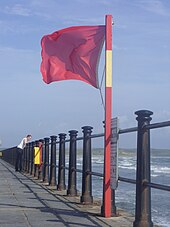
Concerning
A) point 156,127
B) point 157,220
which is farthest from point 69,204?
point 156,127

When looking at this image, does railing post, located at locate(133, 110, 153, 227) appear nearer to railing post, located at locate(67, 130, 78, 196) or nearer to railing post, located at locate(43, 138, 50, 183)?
railing post, located at locate(67, 130, 78, 196)

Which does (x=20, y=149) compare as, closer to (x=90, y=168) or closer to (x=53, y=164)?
(x=53, y=164)

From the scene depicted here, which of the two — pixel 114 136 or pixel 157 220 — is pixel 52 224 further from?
pixel 157 220

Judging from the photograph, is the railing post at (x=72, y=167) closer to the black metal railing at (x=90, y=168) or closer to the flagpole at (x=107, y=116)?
the black metal railing at (x=90, y=168)

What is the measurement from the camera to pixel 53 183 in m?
14.8

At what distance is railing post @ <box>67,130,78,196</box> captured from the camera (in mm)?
11328

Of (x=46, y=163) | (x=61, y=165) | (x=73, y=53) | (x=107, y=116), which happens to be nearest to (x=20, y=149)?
(x=46, y=163)

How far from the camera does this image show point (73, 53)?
897cm

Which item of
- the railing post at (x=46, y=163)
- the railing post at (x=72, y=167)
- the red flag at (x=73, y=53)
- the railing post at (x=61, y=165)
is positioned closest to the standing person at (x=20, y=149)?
the railing post at (x=46, y=163)

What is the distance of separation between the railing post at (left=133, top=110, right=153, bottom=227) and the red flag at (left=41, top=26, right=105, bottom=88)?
2104mm

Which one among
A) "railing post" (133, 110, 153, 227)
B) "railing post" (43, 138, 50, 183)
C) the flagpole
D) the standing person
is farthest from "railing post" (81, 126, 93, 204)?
the standing person

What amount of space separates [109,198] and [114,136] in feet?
2.89

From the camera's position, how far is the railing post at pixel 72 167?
11.3 metres

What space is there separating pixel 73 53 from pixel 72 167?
130 inches
